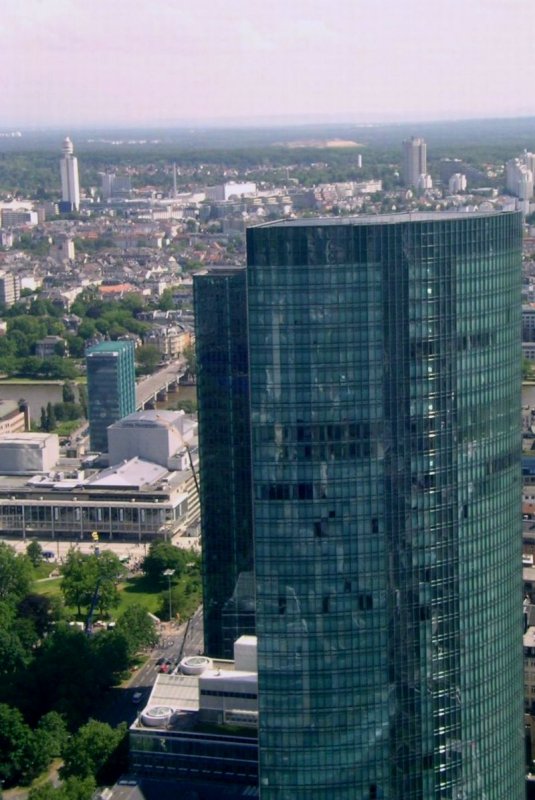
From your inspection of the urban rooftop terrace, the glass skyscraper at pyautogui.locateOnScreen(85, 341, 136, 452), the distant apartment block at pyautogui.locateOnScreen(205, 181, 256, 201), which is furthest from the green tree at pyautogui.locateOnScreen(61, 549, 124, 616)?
the distant apartment block at pyautogui.locateOnScreen(205, 181, 256, 201)

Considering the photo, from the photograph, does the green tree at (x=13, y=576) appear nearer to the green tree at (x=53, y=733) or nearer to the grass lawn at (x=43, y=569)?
the grass lawn at (x=43, y=569)

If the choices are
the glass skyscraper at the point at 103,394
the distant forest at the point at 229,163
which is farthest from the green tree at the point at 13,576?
the distant forest at the point at 229,163

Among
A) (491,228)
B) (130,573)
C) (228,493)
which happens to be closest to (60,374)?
(130,573)

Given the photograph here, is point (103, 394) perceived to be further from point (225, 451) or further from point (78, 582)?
point (225, 451)

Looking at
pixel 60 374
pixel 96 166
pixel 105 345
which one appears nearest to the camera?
pixel 105 345

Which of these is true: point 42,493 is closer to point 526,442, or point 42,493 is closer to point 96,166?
point 526,442

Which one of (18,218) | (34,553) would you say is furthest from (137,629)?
(18,218)
